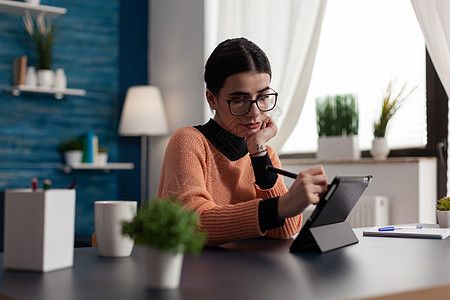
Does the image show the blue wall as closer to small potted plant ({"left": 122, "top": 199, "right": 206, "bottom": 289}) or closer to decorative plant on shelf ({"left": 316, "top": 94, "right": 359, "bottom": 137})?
decorative plant on shelf ({"left": 316, "top": 94, "right": 359, "bottom": 137})

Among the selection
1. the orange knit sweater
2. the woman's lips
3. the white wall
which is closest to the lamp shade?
the white wall

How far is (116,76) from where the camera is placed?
4.50 metres

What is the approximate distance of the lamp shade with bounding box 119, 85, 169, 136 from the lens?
4141 millimetres

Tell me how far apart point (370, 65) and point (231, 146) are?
6.45 feet

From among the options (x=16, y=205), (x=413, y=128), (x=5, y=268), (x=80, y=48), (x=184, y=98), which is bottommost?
(x=5, y=268)

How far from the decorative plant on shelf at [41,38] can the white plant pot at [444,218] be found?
10.2 feet

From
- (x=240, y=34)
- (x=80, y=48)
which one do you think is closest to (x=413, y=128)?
(x=240, y=34)

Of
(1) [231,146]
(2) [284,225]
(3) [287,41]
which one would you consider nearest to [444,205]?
(2) [284,225]

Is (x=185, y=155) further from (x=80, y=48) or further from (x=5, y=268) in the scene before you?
(x=80, y=48)

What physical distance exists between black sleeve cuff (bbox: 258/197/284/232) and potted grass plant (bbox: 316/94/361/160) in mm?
2093

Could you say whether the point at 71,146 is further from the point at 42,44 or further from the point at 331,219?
the point at 331,219

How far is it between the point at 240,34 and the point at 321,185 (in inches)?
111

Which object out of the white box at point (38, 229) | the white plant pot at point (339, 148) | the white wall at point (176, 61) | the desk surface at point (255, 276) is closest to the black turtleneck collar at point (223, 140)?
the desk surface at point (255, 276)

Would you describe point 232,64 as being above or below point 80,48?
below
